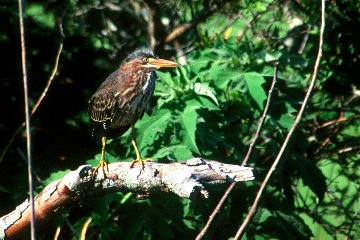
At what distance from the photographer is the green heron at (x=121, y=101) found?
4629 millimetres

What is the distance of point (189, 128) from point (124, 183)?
74 cm

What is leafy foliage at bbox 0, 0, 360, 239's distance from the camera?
171 inches

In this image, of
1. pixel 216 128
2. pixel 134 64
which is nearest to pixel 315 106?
pixel 216 128

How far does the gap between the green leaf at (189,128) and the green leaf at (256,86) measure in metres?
0.52

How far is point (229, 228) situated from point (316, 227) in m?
1.23

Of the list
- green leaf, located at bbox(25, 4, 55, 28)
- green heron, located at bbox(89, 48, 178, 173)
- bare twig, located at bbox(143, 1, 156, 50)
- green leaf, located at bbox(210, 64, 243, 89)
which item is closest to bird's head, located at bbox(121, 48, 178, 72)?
green heron, located at bbox(89, 48, 178, 173)

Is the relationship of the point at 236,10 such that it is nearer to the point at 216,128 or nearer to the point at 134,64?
the point at 134,64

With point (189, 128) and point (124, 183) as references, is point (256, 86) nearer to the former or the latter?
point (189, 128)

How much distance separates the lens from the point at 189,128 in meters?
4.10

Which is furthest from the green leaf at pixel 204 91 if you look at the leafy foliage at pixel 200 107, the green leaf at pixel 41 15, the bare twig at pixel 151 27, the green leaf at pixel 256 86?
the bare twig at pixel 151 27

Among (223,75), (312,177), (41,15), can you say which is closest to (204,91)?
(223,75)

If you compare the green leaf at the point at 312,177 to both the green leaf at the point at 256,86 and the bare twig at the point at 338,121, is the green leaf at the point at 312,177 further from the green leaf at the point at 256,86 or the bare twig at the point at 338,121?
the bare twig at the point at 338,121

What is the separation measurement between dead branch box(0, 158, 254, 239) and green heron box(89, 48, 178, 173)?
3.23 feet

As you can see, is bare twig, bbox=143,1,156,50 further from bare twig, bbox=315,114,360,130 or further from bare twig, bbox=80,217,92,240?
bare twig, bbox=80,217,92,240
